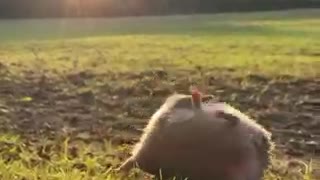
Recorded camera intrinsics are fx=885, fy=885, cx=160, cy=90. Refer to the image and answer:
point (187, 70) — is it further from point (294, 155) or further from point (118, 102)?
point (294, 155)

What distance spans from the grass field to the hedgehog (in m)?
0.49

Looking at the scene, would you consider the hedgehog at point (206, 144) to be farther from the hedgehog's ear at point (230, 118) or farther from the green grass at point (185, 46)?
the green grass at point (185, 46)

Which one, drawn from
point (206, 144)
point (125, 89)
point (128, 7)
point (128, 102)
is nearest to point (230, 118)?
point (206, 144)

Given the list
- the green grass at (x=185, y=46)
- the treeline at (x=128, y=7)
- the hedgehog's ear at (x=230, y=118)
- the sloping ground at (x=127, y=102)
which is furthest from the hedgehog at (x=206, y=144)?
the treeline at (x=128, y=7)

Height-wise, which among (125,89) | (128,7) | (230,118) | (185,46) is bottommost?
(128,7)

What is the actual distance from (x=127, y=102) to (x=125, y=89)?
3.39 ft

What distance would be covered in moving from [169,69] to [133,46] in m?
4.99

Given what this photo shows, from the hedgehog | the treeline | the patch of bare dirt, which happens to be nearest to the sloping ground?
the patch of bare dirt

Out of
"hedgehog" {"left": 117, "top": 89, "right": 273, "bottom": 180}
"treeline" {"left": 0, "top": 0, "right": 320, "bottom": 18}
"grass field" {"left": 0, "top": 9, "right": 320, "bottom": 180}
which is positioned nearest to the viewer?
"hedgehog" {"left": 117, "top": 89, "right": 273, "bottom": 180}

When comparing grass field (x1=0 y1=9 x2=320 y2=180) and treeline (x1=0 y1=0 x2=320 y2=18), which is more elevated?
grass field (x1=0 y1=9 x2=320 y2=180)

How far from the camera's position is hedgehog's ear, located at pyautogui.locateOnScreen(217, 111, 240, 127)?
3.89 meters

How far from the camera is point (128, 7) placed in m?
32.7

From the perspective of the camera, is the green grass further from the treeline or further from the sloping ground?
the treeline

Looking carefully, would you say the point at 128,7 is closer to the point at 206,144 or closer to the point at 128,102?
the point at 128,102
